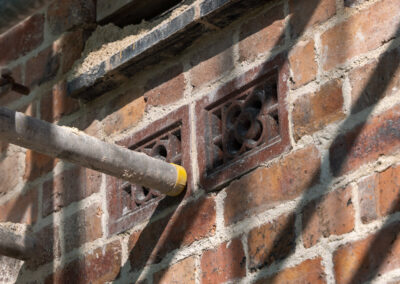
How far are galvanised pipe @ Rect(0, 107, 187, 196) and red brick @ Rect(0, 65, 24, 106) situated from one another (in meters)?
0.88

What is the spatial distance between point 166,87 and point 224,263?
575mm

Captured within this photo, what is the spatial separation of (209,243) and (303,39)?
1.67ft

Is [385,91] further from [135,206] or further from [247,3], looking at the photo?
[135,206]

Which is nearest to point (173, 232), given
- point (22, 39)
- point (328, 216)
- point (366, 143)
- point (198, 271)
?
point (198, 271)

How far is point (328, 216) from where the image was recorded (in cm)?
210

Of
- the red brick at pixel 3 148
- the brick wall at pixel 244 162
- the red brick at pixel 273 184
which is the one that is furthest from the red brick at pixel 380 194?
the red brick at pixel 3 148

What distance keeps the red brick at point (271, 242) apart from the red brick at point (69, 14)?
1.05 metres

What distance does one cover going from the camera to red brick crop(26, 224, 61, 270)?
2.80 metres

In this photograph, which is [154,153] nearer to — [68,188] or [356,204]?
[68,188]

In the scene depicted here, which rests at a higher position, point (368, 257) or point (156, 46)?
point (156, 46)

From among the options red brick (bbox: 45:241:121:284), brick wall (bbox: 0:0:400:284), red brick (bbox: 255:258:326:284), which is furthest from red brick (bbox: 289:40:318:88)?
red brick (bbox: 45:241:121:284)

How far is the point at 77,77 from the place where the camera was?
288cm

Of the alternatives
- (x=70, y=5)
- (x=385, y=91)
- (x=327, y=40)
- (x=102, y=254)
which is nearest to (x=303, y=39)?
(x=327, y=40)

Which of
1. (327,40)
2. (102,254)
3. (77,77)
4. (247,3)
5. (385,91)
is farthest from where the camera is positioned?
(77,77)
